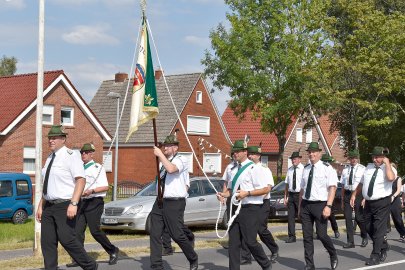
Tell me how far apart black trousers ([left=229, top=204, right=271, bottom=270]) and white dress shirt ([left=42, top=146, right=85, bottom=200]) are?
2.13 m

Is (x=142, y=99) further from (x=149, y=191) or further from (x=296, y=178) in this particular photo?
(x=149, y=191)

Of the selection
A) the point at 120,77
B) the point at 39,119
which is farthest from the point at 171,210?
the point at 120,77

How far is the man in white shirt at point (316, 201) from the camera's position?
1084cm

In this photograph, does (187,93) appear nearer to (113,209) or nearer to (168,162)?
(113,209)

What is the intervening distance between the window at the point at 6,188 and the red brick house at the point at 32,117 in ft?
37.7

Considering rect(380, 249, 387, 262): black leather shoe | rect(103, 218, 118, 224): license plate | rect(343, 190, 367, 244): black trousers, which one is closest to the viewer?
rect(380, 249, 387, 262): black leather shoe

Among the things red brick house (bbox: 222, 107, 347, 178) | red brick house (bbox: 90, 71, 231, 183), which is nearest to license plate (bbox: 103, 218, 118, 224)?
red brick house (bbox: 90, 71, 231, 183)

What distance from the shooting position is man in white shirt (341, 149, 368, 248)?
14.7m

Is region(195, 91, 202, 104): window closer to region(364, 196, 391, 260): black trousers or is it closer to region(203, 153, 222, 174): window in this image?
region(203, 153, 222, 174): window

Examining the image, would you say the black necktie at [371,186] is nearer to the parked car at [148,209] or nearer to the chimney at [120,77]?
the parked car at [148,209]

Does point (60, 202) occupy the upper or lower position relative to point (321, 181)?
lower

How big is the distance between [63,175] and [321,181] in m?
4.27

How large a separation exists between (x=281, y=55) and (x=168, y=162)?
1940cm

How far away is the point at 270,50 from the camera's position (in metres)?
28.9
